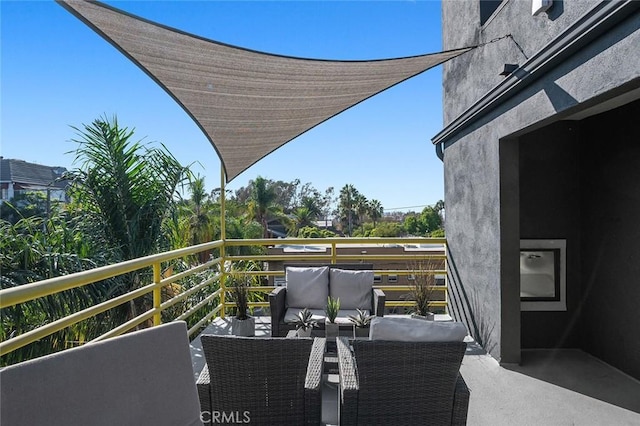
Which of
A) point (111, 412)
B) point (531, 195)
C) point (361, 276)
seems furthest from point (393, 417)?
point (531, 195)

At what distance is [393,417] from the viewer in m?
2.20

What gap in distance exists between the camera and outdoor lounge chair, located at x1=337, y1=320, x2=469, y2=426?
81.9 inches

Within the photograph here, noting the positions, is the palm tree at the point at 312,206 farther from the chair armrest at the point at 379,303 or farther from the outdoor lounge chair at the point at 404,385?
the outdoor lounge chair at the point at 404,385

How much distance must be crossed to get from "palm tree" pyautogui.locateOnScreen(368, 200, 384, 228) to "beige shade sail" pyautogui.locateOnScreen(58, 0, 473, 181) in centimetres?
4248

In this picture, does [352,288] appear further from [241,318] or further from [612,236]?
[612,236]

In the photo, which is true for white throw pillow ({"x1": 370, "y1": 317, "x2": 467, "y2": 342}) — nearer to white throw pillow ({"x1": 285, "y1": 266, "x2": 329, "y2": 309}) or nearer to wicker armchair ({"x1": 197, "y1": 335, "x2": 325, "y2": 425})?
wicker armchair ({"x1": 197, "y1": 335, "x2": 325, "y2": 425})

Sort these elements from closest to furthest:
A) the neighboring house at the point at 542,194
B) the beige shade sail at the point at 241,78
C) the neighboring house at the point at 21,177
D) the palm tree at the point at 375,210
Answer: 1. the beige shade sail at the point at 241,78
2. the neighboring house at the point at 542,194
3. the neighboring house at the point at 21,177
4. the palm tree at the point at 375,210

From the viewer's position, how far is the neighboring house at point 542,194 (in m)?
3.37

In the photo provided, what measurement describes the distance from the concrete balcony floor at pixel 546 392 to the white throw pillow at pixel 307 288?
46.4 inches

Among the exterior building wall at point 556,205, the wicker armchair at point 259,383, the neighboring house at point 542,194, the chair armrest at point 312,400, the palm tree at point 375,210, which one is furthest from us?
the palm tree at point 375,210

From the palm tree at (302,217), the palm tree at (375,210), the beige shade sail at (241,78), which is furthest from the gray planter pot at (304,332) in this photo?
the palm tree at (375,210)

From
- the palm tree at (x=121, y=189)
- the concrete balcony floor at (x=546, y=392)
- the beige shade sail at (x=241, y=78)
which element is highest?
the beige shade sail at (x=241, y=78)

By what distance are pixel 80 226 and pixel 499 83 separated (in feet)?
15.1

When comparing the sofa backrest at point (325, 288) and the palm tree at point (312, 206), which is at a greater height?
the palm tree at point (312, 206)
